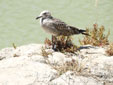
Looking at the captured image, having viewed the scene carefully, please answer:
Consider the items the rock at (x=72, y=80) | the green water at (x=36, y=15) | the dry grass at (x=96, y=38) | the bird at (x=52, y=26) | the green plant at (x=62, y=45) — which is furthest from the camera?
the green water at (x=36, y=15)

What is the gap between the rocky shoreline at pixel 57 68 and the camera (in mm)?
6500

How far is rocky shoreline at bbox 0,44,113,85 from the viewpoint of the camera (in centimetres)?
650

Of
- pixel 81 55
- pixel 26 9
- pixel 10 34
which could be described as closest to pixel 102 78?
pixel 81 55

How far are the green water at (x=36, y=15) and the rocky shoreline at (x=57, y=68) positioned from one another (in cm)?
368

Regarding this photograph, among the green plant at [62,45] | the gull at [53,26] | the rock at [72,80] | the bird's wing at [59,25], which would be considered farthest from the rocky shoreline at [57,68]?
the bird's wing at [59,25]

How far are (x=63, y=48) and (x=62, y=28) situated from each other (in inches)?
19.0

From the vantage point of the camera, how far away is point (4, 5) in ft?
44.8

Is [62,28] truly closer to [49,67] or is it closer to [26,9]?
[49,67]

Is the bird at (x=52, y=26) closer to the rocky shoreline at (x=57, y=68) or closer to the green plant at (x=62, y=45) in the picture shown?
the green plant at (x=62, y=45)

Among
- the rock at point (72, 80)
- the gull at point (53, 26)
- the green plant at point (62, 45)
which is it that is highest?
the gull at point (53, 26)

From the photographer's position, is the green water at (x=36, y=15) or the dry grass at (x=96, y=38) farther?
the green water at (x=36, y=15)

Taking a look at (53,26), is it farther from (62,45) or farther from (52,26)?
(62,45)

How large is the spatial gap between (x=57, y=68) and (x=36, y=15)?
614cm

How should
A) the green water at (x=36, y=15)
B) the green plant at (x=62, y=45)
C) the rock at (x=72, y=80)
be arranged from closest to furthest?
the rock at (x=72, y=80) < the green plant at (x=62, y=45) < the green water at (x=36, y=15)
